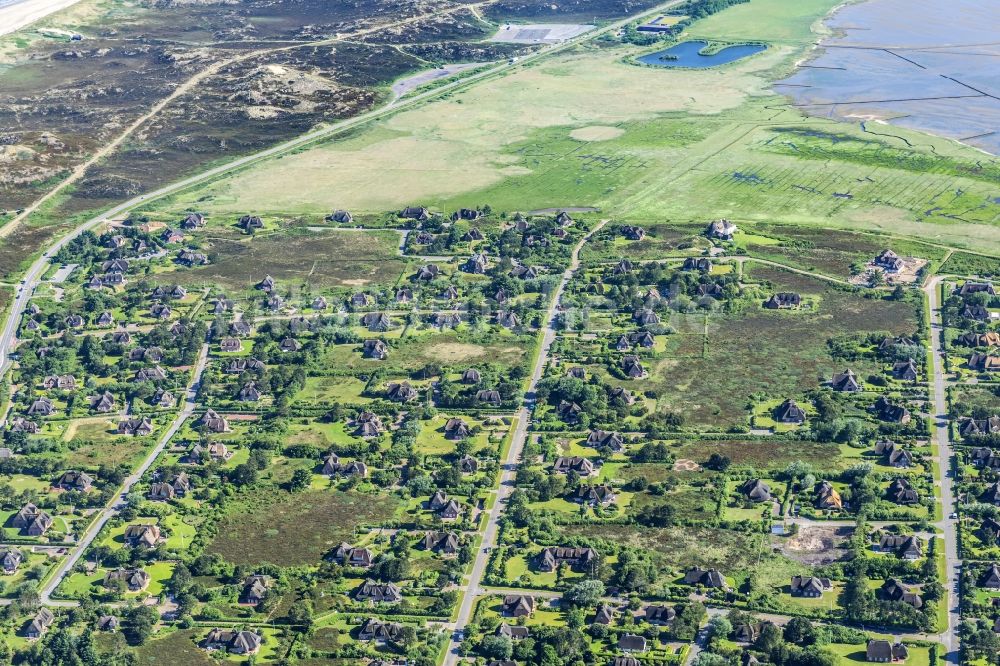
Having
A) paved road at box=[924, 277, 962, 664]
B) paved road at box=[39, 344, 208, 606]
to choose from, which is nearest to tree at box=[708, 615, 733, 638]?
paved road at box=[924, 277, 962, 664]

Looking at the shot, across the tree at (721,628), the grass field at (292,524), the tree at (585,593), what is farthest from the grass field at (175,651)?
the tree at (721,628)

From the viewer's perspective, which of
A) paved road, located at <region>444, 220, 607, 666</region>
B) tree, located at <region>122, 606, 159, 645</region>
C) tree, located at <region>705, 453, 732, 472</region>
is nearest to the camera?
tree, located at <region>122, 606, 159, 645</region>

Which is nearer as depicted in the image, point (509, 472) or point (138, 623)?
point (138, 623)

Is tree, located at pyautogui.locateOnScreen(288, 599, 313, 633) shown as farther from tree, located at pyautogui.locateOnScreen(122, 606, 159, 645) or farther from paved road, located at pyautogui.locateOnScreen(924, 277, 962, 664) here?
paved road, located at pyautogui.locateOnScreen(924, 277, 962, 664)

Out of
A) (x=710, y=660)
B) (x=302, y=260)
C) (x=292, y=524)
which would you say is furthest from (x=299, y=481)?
(x=302, y=260)

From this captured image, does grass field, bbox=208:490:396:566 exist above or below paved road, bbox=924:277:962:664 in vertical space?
below

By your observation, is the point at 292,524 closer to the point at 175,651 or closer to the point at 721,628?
the point at 175,651
